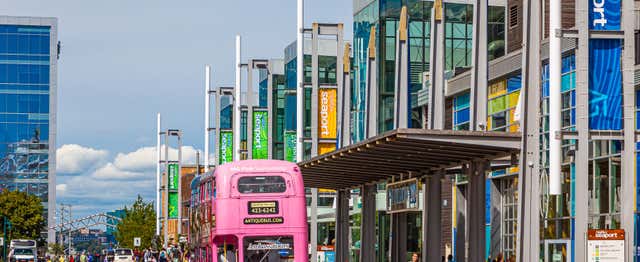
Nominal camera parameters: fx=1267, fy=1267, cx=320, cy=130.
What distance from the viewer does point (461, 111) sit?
52688mm

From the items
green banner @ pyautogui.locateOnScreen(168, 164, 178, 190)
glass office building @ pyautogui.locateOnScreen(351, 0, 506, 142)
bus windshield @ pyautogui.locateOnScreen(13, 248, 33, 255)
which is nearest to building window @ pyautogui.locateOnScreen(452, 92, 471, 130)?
glass office building @ pyautogui.locateOnScreen(351, 0, 506, 142)

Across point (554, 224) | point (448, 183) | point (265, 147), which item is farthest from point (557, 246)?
point (265, 147)

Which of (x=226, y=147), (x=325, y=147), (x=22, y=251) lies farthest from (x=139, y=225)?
(x=325, y=147)

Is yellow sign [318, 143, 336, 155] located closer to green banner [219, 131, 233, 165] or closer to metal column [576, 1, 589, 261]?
green banner [219, 131, 233, 165]

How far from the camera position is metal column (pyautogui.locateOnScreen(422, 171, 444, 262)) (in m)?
35.4

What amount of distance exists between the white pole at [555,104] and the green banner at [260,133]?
124ft

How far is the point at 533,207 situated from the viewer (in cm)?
2609

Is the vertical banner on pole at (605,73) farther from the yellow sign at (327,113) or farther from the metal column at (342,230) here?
the yellow sign at (327,113)

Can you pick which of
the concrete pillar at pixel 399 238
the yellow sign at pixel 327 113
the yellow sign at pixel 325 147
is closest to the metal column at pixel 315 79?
the yellow sign at pixel 327 113

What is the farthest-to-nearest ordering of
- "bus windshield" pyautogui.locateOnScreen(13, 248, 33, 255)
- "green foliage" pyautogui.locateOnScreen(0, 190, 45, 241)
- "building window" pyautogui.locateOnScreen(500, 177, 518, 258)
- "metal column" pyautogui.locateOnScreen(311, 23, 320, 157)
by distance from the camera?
"green foliage" pyautogui.locateOnScreen(0, 190, 45, 241) < "bus windshield" pyautogui.locateOnScreen(13, 248, 33, 255) < "metal column" pyautogui.locateOnScreen(311, 23, 320, 157) < "building window" pyautogui.locateOnScreen(500, 177, 518, 258)

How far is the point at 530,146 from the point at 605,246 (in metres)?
3.95

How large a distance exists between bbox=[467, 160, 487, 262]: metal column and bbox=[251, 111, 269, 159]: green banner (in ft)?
106

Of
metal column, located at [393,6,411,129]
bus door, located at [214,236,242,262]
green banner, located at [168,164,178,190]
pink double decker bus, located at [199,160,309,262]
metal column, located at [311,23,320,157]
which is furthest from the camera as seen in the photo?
green banner, located at [168,164,178,190]

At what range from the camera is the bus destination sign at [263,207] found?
3575 cm
